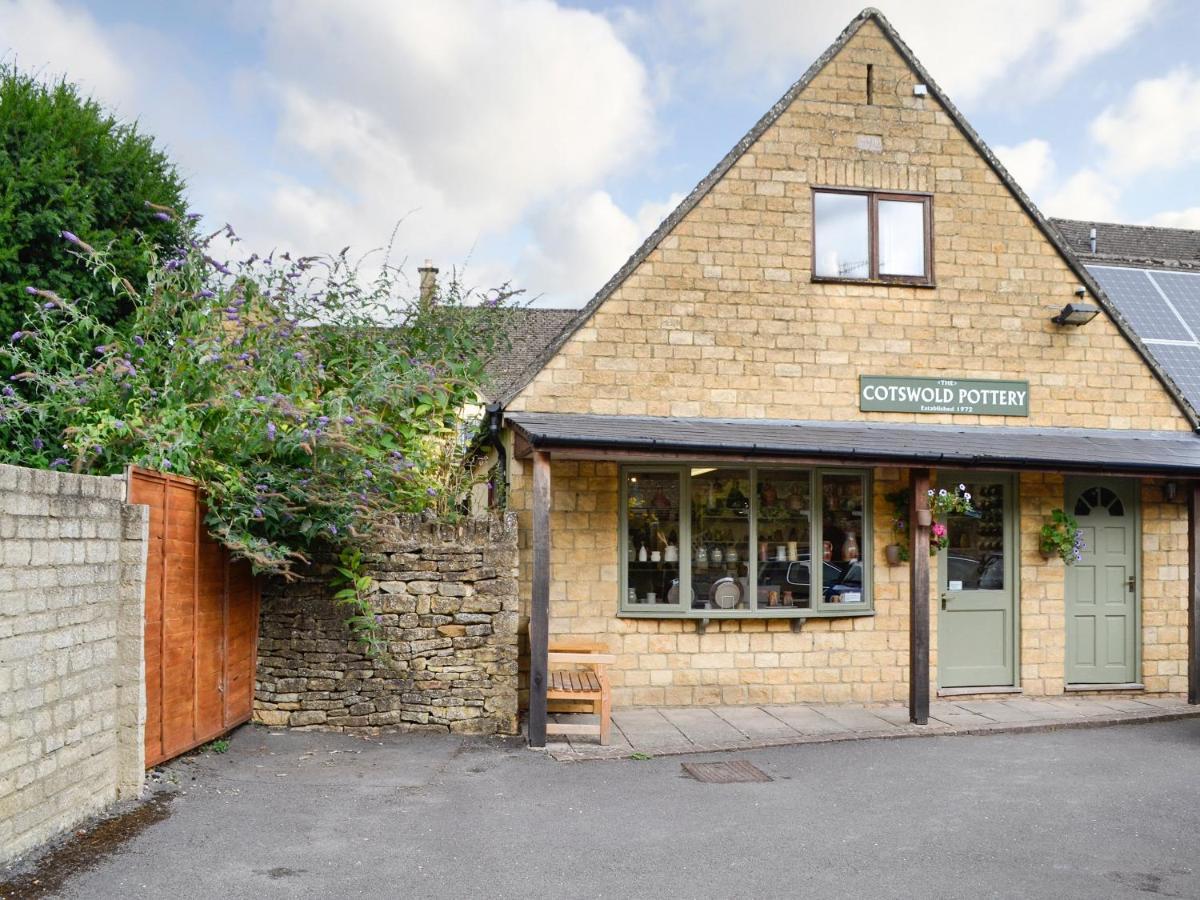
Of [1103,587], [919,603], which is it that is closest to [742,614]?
[919,603]

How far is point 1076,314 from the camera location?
11.2 meters

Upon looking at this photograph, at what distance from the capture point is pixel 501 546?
30.3 feet

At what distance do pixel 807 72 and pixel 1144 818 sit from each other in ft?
25.4

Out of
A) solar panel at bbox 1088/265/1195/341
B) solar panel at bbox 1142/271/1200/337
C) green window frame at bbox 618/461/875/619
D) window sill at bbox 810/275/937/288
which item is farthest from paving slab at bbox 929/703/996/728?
solar panel at bbox 1142/271/1200/337

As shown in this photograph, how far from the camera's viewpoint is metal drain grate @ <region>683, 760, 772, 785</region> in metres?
7.73

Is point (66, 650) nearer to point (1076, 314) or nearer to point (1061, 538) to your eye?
point (1061, 538)

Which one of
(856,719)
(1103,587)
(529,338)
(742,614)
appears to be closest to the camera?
(856,719)

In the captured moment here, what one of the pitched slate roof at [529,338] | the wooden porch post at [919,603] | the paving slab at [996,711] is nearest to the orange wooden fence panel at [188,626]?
the wooden porch post at [919,603]

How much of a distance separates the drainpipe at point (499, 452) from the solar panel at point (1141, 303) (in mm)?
7615

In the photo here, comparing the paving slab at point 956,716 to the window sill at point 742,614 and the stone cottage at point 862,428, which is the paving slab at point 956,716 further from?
the window sill at point 742,614

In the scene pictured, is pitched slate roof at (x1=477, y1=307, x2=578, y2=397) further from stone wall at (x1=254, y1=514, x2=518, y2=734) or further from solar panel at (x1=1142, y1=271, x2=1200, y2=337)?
solar panel at (x1=1142, y1=271, x2=1200, y2=337)

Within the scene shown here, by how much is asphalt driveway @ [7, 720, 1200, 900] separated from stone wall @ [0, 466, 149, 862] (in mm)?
448

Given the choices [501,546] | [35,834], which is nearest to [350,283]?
[501,546]

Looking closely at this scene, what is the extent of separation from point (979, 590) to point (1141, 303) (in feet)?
16.0
